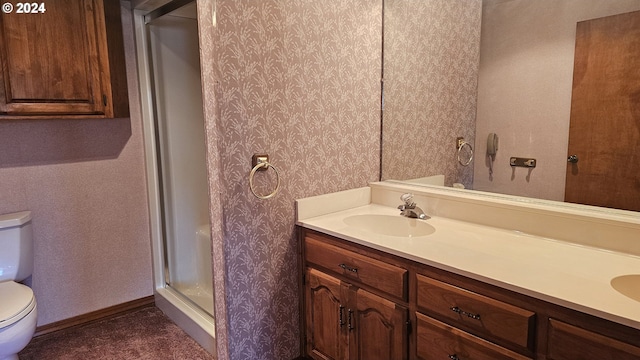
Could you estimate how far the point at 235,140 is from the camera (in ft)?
5.43

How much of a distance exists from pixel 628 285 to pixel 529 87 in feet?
2.73

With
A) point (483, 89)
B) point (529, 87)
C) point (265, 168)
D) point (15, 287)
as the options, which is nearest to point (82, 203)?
point (15, 287)

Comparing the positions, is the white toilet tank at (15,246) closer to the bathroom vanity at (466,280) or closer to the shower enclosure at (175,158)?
the shower enclosure at (175,158)

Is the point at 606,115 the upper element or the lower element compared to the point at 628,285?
upper

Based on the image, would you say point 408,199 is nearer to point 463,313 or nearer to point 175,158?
point 463,313

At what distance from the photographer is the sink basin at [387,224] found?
1.84 m

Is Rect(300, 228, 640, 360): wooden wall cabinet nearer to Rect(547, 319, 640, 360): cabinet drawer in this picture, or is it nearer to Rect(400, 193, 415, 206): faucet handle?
Rect(547, 319, 640, 360): cabinet drawer

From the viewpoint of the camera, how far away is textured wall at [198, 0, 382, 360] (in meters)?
1.63

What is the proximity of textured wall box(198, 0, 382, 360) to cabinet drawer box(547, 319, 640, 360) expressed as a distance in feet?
3.71

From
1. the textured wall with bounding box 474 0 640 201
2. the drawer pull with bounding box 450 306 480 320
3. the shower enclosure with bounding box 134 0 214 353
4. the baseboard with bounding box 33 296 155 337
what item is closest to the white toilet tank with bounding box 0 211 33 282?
the baseboard with bounding box 33 296 155 337

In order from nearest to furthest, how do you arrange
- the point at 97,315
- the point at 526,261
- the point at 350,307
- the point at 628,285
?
1. the point at 628,285
2. the point at 526,261
3. the point at 350,307
4. the point at 97,315

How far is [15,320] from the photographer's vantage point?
174cm

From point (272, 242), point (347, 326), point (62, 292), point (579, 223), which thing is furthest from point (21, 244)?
point (579, 223)

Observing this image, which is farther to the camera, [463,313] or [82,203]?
[82,203]
